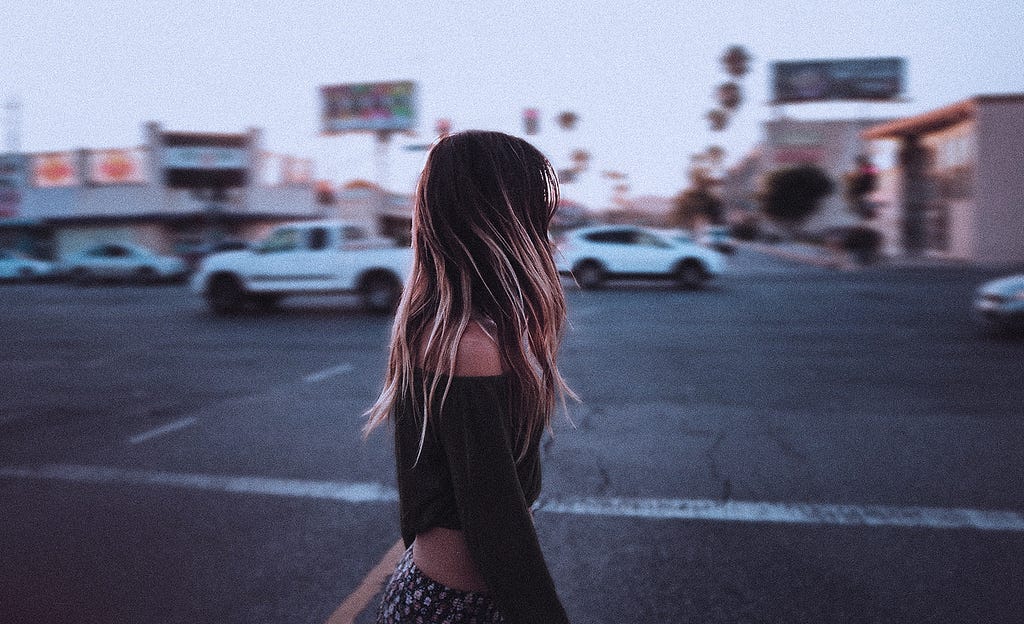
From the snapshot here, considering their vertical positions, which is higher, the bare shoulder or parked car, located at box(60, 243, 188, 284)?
the bare shoulder

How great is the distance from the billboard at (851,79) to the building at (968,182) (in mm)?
18208

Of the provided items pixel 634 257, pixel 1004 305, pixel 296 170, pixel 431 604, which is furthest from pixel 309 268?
pixel 296 170

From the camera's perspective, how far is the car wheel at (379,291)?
1636 centimetres

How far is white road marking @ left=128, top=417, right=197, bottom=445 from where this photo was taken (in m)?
6.64

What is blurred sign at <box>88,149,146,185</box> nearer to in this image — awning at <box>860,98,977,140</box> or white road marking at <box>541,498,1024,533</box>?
awning at <box>860,98,977,140</box>

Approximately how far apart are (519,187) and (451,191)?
131mm

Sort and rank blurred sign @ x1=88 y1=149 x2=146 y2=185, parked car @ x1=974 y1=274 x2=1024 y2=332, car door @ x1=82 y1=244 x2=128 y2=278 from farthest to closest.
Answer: blurred sign @ x1=88 y1=149 x2=146 y2=185
car door @ x1=82 y1=244 x2=128 y2=278
parked car @ x1=974 y1=274 x2=1024 y2=332

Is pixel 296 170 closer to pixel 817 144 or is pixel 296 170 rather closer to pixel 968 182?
pixel 968 182

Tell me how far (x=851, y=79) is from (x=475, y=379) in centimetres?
6369

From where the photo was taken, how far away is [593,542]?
13.9ft

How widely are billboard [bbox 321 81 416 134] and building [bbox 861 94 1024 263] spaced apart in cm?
2660

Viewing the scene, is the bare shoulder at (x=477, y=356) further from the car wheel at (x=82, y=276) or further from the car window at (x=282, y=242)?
the car wheel at (x=82, y=276)

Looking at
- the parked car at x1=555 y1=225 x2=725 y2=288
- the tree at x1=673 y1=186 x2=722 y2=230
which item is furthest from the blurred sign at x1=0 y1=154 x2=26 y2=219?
the tree at x1=673 y1=186 x2=722 y2=230

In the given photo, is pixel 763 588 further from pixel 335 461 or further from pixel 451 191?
pixel 335 461
